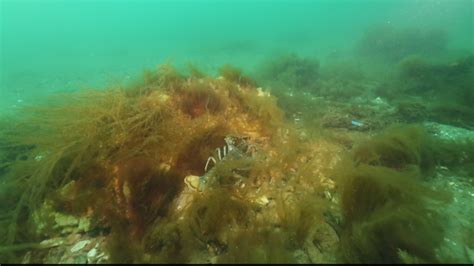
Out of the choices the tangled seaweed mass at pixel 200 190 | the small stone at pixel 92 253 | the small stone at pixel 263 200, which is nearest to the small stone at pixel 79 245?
the tangled seaweed mass at pixel 200 190

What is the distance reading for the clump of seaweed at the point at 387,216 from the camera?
2596mm

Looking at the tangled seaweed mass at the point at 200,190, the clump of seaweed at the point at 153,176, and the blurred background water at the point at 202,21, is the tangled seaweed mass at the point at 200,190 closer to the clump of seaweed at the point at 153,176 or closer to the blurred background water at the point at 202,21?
the clump of seaweed at the point at 153,176

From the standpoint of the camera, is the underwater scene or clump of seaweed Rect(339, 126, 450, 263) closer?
clump of seaweed Rect(339, 126, 450, 263)

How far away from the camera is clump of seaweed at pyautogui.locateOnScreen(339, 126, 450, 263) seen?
8.52ft

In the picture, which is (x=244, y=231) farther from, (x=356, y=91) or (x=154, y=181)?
(x=356, y=91)

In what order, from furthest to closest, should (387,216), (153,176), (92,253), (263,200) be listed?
(153,176)
(263,200)
(92,253)
(387,216)

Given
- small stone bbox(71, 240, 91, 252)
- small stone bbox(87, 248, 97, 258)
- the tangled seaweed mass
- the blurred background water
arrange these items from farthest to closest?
the blurred background water
small stone bbox(71, 240, 91, 252)
small stone bbox(87, 248, 97, 258)
the tangled seaweed mass

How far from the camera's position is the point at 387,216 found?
267cm

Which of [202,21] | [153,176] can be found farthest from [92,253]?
[202,21]

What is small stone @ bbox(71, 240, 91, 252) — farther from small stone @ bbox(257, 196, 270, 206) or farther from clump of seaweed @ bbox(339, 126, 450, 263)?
clump of seaweed @ bbox(339, 126, 450, 263)

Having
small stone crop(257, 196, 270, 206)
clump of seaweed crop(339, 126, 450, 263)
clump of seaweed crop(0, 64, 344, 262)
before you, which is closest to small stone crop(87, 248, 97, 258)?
clump of seaweed crop(0, 64, 344, 262)

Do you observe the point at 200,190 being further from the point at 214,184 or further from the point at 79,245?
the point at 79,245

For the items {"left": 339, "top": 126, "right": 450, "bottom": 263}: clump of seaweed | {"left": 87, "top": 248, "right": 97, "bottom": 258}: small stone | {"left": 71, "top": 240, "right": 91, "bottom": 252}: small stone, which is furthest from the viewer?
{"left": 71, "top": 240, "right": 91, "bottom": 252}: small stone

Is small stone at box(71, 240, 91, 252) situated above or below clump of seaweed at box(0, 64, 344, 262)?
below
